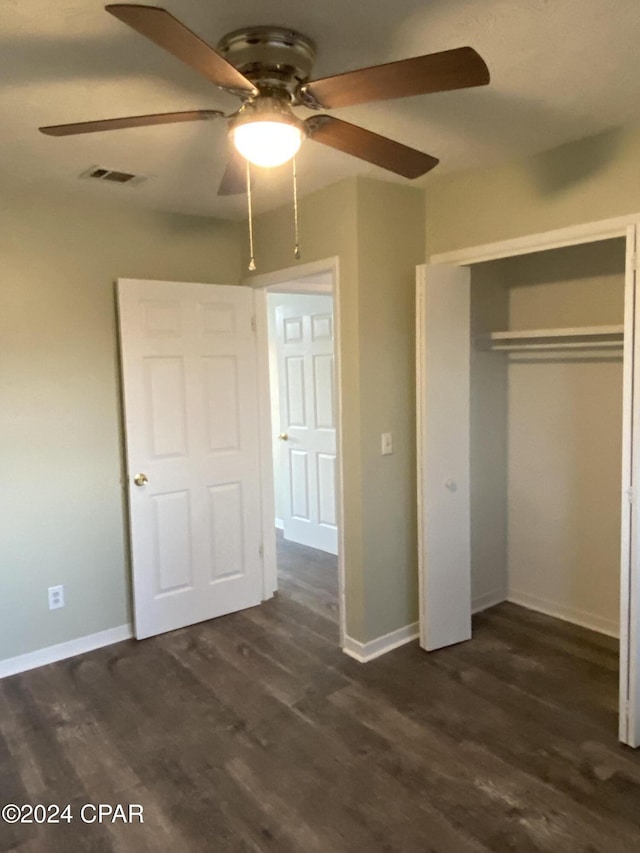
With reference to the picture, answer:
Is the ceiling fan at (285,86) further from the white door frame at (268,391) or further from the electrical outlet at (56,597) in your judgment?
the electrical outlet at (56,597)

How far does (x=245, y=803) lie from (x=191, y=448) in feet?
6.34

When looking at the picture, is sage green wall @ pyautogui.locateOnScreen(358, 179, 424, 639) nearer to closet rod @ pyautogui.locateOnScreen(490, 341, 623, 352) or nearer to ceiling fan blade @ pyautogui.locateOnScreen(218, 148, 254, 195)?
closet rod @ pyautogui.locateOnScreen(490, 341, 623, 352)

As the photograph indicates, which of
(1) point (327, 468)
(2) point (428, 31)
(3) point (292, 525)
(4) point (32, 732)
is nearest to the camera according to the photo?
(2) point (428, 31)

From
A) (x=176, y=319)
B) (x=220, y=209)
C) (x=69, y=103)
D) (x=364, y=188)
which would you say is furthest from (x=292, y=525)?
(x=69, y=103)

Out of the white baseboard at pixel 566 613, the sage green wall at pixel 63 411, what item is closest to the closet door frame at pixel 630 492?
the white baseboard at pixel 566 613

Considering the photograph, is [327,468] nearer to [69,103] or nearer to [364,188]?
[364,188]

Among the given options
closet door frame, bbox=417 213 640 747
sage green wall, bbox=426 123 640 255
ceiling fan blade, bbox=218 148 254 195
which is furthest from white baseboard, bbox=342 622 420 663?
ceiling fan blade, bbox=218 148 254 195

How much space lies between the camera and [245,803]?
7.30 feet

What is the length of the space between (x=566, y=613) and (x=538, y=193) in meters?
2.35

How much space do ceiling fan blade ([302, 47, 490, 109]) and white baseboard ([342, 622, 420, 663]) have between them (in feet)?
8.37

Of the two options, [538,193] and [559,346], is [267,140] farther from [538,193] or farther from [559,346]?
[559,346]

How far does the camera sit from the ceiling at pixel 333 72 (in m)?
1.63

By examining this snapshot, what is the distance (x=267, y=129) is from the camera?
5.45ft

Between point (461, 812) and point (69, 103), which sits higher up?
point (69, 103)
